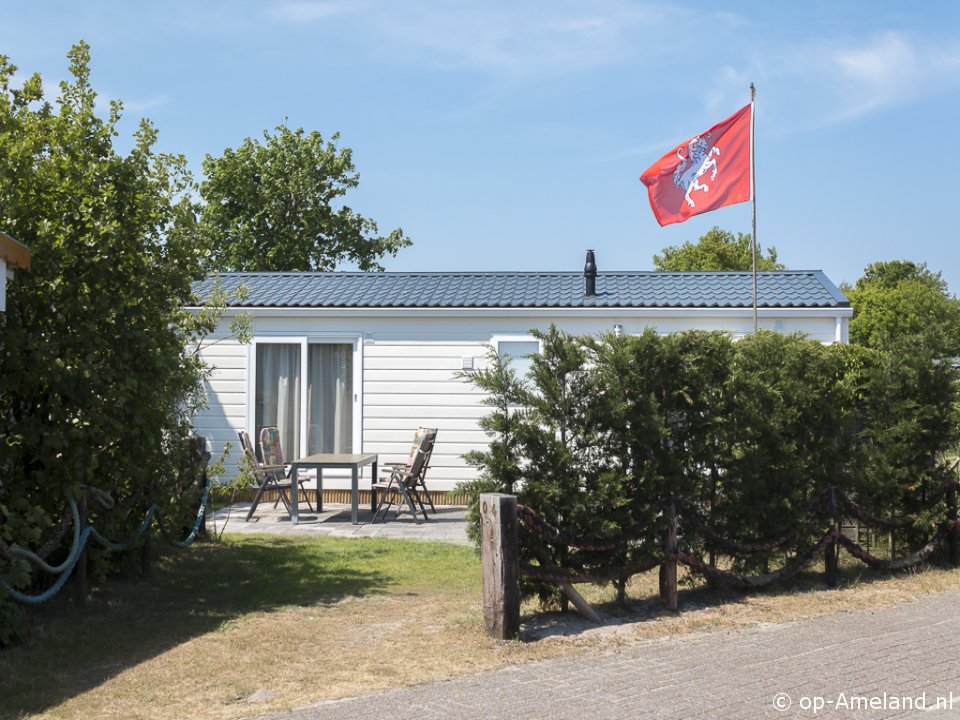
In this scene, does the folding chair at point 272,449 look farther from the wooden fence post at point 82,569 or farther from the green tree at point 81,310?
the wooden fence post at point 82,569

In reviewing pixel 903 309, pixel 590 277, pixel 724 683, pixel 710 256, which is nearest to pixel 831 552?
pixel 724 683

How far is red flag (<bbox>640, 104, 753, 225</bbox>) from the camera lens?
12219 millimetres

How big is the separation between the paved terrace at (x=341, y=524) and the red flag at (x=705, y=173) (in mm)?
4673

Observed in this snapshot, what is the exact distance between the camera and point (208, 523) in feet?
36.6

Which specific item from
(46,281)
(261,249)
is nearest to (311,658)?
(46,281)

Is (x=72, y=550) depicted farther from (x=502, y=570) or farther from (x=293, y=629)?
(x=502, y=570)

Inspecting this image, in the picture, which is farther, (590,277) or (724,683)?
(590,277)

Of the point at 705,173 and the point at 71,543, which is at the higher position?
the point at 705,173

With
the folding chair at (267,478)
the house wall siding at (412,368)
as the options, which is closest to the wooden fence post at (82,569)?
the folding chair at (267,478)

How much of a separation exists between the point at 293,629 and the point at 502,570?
143cm

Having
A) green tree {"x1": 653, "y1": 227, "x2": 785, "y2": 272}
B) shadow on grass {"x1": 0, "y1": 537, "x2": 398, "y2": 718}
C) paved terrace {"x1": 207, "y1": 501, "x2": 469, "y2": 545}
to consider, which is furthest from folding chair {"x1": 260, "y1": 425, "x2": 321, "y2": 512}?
green tree {"x1": 653, "y1": 227, "x2": 785, "y2": 272}

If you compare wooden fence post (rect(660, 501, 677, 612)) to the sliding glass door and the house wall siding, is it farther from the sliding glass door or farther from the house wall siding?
the sliding glass door

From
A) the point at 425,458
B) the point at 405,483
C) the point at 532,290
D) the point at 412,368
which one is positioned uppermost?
the point at 532,290

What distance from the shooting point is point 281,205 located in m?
33.7
